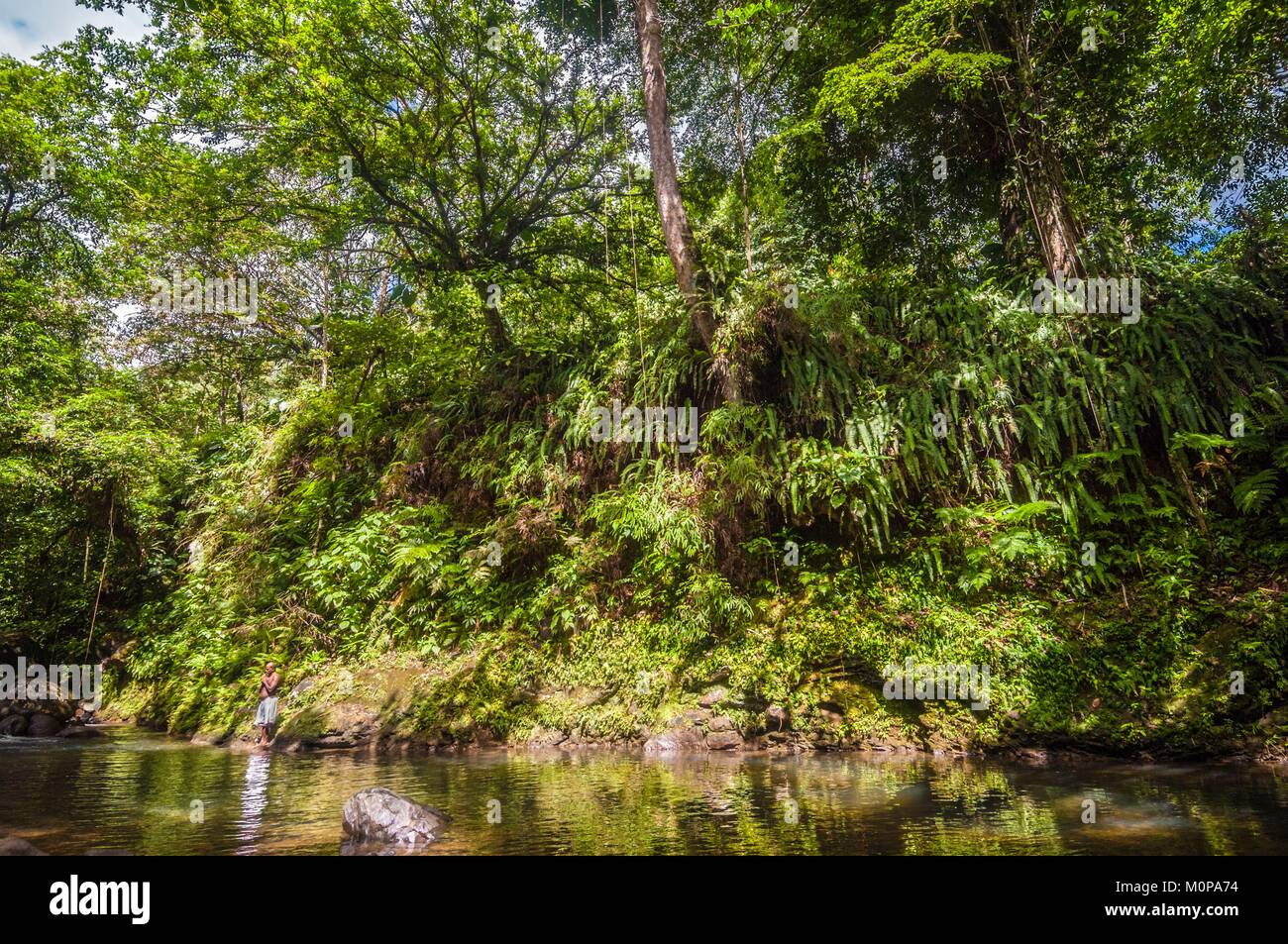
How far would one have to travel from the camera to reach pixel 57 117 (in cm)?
1195

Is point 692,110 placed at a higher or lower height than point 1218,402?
higher

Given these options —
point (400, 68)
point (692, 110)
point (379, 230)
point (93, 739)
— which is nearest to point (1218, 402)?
point (692, 110)

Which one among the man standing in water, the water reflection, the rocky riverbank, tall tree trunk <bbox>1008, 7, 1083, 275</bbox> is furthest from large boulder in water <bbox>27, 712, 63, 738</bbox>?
tall tree trunk <bbox>1008, 7, 1083, 275</bbox>

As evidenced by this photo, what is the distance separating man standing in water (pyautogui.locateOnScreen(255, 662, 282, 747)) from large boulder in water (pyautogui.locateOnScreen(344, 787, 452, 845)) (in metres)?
5.21

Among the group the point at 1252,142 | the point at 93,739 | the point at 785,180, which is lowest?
the point at 93,739

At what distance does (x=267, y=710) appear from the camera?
314 inches

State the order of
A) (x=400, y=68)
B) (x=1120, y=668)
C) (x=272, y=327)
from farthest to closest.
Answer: (x=272, y=327) → (x=400, y=68) → (x=1120, y=668)

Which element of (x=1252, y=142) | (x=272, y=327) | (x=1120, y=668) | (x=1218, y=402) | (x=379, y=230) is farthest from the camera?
(x=272, y=327)

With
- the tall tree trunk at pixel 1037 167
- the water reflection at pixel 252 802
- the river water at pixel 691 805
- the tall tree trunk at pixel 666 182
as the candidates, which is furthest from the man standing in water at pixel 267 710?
the tall tree trunk at pixel 1037 167

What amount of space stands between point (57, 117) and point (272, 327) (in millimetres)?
5704

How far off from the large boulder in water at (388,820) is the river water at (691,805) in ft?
0.40

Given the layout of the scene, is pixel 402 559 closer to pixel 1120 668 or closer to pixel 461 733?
pixel 461 733

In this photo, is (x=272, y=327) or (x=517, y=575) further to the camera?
(x=272, y=327)

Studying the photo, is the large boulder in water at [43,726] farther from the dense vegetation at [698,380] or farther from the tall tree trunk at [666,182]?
the tall tree trunk at [666,182]
